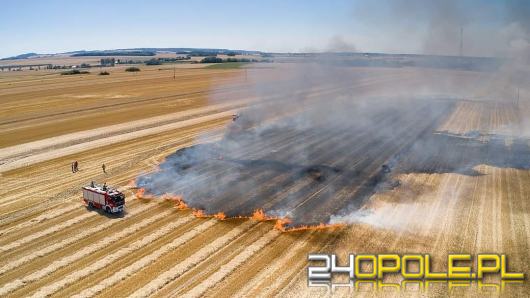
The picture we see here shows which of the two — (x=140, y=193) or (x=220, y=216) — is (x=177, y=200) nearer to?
(x=140, y=193)

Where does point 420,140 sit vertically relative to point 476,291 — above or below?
above

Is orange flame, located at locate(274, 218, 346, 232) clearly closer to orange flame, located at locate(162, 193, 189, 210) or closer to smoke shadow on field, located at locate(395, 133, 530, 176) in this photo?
orange flame, located at locate(162, 193, 189, 210)

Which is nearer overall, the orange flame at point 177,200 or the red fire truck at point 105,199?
the red fire truck at point 105,199

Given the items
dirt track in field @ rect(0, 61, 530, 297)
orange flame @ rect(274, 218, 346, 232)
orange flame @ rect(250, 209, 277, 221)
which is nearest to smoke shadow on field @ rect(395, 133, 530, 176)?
dirt track in field @ rect(0, 61, 530, 297)

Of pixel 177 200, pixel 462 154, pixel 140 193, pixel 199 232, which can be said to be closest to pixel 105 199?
pixel 140 193

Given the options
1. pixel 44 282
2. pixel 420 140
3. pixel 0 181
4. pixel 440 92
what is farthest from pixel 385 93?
pixel 44 282

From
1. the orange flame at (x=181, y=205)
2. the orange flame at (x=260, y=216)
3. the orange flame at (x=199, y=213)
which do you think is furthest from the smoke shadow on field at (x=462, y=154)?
the orange flame at (x=181, y=205)

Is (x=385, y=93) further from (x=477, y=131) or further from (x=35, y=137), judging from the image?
(x=35, y=137)

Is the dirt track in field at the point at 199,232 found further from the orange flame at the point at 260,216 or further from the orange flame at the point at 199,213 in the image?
the orange flame at the point at 260,216
